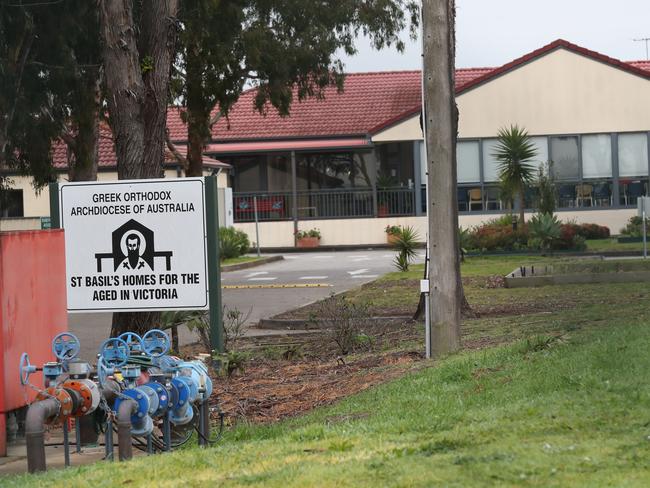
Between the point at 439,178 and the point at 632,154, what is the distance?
35.5 metres

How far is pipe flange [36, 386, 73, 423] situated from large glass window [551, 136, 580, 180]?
131 feet

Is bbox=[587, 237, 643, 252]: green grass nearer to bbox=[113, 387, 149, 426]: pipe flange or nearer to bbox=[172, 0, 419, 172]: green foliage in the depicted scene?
bbox=[172, 0, 419, 172]: green foliage

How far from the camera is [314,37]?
99.4 feet

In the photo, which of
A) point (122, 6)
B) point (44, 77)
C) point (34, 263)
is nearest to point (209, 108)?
point (44, 77)

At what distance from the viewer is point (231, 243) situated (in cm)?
4044

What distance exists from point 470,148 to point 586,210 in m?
4.92

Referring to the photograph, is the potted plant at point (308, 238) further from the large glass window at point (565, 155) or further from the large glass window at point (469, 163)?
the large glass window at point (565, 155)

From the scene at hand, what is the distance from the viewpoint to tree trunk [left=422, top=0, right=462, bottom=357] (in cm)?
1215

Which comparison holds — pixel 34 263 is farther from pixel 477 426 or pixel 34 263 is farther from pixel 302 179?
pixel 302 179

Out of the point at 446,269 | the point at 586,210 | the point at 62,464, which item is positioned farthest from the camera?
the point at 586,210

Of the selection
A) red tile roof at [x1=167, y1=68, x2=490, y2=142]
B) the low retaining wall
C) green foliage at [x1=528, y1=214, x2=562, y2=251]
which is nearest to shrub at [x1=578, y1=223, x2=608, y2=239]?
green foliage at [x1=528, y1=214, x2=562, y2=251]

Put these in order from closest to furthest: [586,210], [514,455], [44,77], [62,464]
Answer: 1. [514,455]
2. [62,464]
3. [44,77]
4. [586,210]

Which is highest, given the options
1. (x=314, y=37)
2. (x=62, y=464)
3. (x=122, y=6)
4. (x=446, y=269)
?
(x=314, y=37)

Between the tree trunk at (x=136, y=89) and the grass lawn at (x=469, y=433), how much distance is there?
3680 millimetres
